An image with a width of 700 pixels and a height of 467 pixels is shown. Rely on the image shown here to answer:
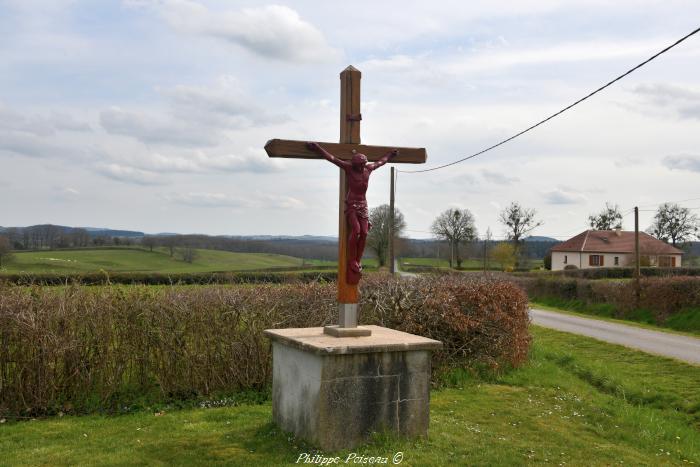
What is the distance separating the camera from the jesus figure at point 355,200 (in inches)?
270

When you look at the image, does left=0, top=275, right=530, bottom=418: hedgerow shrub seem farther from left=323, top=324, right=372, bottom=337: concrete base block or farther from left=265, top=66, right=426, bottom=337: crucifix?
left=323, top=324, right=372, bottom=337: concrete base block

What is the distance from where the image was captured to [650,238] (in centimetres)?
6838

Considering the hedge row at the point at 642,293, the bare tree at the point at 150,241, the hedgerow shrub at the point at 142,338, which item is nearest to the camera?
the hedgerow shrub at the point at 142,338

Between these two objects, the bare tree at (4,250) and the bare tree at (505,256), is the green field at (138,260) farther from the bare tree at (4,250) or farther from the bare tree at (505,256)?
the bare tree at (505,256)

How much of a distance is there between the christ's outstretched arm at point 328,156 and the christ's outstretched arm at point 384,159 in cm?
27

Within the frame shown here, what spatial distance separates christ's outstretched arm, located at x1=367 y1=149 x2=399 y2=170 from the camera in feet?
23.1

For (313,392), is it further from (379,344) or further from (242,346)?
(242,346)

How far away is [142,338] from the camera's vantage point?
30.3ft

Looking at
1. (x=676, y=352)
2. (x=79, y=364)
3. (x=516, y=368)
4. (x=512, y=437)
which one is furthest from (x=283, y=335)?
(x=676, y=352)

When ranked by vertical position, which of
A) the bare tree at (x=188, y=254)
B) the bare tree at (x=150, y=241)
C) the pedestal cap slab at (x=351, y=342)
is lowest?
the pedestal cap slab at (x=351, y=342)

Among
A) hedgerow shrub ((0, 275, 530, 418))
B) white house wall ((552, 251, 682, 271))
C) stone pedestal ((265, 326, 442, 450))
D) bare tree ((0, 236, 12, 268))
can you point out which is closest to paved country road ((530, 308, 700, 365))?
hedgerow shrub ((0, 275, 530, 418))

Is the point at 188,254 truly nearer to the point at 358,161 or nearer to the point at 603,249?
the point at 603,249

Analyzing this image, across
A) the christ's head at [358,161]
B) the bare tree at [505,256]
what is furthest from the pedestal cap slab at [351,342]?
the bare tree at [505,256]

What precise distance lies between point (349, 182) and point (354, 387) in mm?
2078
